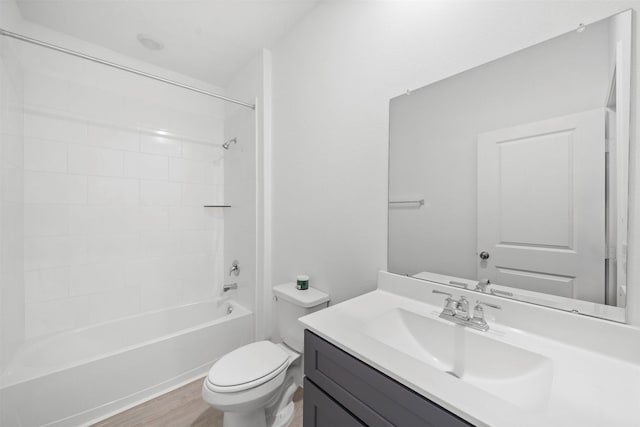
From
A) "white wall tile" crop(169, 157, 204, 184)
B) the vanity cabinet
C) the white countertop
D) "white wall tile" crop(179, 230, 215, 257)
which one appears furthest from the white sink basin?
"white wall tile" crop(169, 157, 204, 184)

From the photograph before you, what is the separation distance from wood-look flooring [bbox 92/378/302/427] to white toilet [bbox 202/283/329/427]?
0.50 feet

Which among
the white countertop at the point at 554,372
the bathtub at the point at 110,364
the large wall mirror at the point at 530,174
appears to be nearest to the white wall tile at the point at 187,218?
the bathtub at the point at 110,364

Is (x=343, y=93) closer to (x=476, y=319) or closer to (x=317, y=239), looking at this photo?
(x=317, y=239)

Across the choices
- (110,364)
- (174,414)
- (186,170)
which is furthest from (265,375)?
(186,170)

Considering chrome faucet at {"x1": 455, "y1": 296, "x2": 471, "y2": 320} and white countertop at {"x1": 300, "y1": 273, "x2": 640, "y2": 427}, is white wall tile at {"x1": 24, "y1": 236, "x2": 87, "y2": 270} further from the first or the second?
chrome faucet at {"x1": 455, "y1": 296, "x2": 471, "y2": 320}

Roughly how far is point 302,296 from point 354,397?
0.84 meters

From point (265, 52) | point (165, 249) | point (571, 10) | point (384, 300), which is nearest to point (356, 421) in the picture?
point (384, 300)

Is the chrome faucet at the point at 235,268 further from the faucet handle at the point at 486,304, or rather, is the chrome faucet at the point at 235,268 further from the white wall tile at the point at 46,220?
the faucet handle at the point at 486,304

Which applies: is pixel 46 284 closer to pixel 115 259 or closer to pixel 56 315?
pixel 56 315

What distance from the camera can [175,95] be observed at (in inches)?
94.3

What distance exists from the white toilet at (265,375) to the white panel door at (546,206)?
99cm

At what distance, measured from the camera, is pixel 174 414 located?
1573 mm

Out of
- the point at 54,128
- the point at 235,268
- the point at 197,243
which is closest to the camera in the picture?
the point at 54,128

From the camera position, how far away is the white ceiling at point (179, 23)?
5.25 ft
